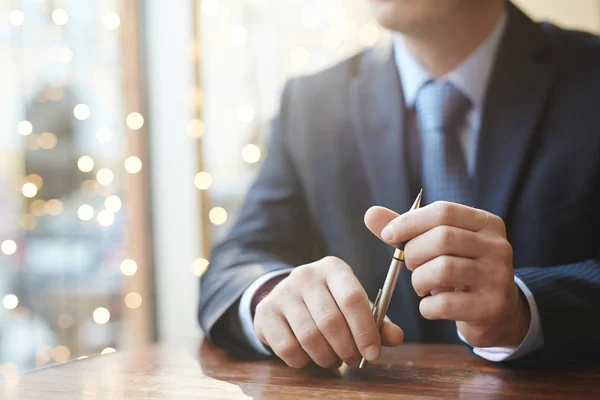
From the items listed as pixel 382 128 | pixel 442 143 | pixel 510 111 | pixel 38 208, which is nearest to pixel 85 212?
pixel 38 208

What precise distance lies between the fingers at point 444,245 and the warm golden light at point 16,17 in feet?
4.60

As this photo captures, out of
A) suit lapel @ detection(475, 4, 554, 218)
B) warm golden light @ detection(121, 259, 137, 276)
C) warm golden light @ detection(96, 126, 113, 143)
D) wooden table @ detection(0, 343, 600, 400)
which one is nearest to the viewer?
wooden table @ detection(0, 343, 600, 400)

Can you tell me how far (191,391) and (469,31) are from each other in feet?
2.82

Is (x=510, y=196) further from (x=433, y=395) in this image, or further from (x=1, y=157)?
(x=1, y=157)

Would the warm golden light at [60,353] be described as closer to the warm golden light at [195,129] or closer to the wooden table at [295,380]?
the warm golden light at [195,129]

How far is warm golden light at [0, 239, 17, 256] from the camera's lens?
4.89ft

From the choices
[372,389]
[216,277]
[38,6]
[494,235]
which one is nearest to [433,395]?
[372,389]

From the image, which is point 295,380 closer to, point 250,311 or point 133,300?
point 250,311

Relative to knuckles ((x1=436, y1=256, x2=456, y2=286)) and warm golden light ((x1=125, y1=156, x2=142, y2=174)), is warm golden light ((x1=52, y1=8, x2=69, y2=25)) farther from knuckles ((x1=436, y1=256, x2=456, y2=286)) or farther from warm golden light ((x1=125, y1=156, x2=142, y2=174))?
knuckles ((x1=436, y1=256, x2=456, y2=286))

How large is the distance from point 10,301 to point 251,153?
84 centimetres

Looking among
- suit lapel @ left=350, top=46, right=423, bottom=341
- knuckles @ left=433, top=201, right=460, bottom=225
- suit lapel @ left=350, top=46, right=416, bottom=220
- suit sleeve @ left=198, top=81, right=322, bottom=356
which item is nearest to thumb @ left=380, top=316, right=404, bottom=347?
knuckles @ left=433, top=201, right=460, bottom=225

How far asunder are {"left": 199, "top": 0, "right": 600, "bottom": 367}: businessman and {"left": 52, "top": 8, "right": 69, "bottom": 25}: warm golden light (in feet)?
2.69

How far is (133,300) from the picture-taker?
2.02 meters

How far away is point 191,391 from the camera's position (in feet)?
1.79
